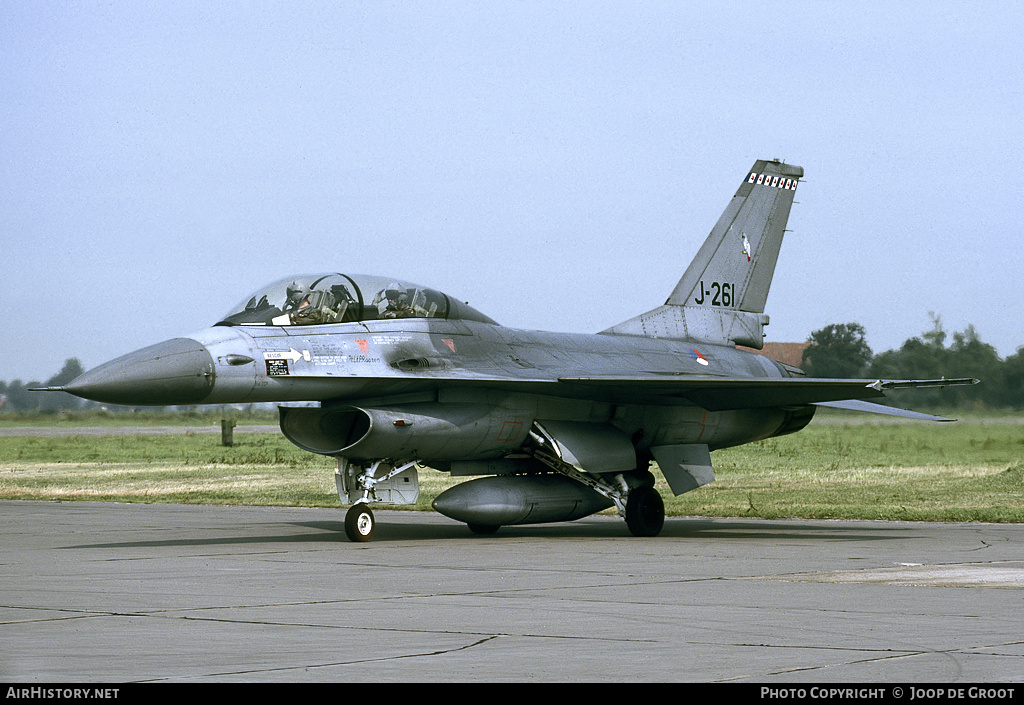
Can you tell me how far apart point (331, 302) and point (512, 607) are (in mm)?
6464

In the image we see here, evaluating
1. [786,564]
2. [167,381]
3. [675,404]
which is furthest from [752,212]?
[167,381]

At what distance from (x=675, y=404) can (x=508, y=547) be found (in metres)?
4.26

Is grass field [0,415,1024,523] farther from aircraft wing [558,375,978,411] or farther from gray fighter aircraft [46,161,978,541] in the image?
aircraft wing [558,375,978,411]

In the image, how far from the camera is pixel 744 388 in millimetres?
16062

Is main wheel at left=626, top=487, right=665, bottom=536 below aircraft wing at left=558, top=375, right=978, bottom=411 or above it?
below

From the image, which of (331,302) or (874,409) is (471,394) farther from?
(874,409)

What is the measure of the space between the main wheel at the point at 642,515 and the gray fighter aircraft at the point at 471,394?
21 millimetres

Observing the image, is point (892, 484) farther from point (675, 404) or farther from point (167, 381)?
point (167, 381)

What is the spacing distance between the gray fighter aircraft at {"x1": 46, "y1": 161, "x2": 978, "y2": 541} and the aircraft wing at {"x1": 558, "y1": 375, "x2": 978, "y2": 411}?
1.3 inches

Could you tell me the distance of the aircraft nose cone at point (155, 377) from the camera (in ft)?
40.5

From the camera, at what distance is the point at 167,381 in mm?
12602

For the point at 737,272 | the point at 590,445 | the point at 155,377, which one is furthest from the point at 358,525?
the point at 737,272

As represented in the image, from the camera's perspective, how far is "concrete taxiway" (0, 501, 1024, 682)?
6.12 m

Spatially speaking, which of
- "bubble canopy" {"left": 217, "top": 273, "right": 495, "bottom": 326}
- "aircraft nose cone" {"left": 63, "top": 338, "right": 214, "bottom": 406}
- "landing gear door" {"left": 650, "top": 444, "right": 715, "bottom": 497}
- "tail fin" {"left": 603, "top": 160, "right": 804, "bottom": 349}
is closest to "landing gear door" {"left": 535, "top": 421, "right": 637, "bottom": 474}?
"landing gear door" {"left": 650, "top": 444, "right": 715, "bottom": 497}
